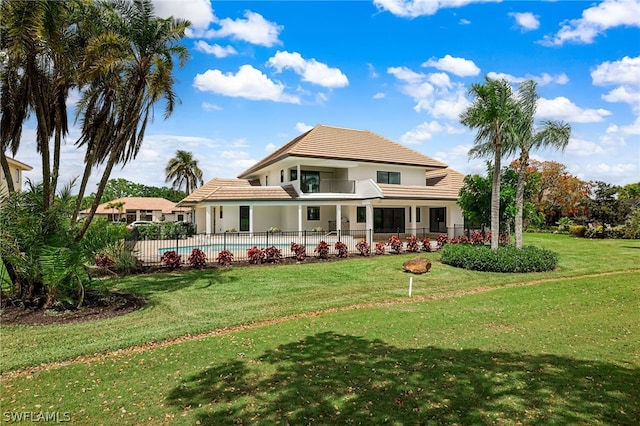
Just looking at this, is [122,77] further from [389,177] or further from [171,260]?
[389,177]

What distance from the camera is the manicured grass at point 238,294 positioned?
7492mm

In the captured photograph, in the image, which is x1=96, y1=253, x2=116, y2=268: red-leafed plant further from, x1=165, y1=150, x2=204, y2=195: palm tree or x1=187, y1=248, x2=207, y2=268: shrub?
x1=165, y1=150, x2=204, y2=195: palm tree

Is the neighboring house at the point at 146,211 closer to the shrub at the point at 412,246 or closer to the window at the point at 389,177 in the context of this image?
the window at the point at 389,177

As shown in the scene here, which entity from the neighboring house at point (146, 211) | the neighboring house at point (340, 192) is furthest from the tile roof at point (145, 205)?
the neighboring house at point (340, 192)

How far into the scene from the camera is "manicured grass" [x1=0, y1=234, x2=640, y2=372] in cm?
749

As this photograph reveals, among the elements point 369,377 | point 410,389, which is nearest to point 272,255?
point 369,377

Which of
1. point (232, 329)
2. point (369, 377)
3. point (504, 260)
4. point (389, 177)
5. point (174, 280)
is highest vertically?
point (389, 177)

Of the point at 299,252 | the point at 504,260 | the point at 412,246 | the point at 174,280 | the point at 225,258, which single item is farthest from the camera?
the point at 412,246

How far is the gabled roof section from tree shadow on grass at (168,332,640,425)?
22849mm

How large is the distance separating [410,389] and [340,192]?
25.8 meters

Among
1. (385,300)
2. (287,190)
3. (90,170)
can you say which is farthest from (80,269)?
(287,190)

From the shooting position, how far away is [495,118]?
16.5 meters

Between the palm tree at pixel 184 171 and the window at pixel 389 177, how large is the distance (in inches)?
1245

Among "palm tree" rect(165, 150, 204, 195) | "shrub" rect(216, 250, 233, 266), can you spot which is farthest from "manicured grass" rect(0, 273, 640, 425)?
"palm tree" rect(165, 150, 204, 195)
